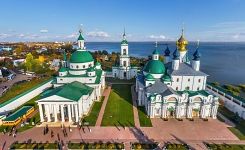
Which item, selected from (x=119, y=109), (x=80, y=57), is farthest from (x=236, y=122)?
(x=80, y=57)

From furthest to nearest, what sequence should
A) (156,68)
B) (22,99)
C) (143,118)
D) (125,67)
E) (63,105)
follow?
(125,67) → (22,99) → (156,68) → (143,118) → (63,105)

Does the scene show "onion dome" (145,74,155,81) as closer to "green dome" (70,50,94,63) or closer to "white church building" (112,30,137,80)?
"green dome" (70,50,94,63)

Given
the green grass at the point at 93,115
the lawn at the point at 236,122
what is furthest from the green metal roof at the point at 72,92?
the lawn at the point at 236,122

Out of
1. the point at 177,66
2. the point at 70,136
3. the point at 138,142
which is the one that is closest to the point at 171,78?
the point at 177,66

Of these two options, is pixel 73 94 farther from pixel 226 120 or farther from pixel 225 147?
pixel 226 120

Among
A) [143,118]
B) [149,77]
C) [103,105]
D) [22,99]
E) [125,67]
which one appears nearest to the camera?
[143,118]
